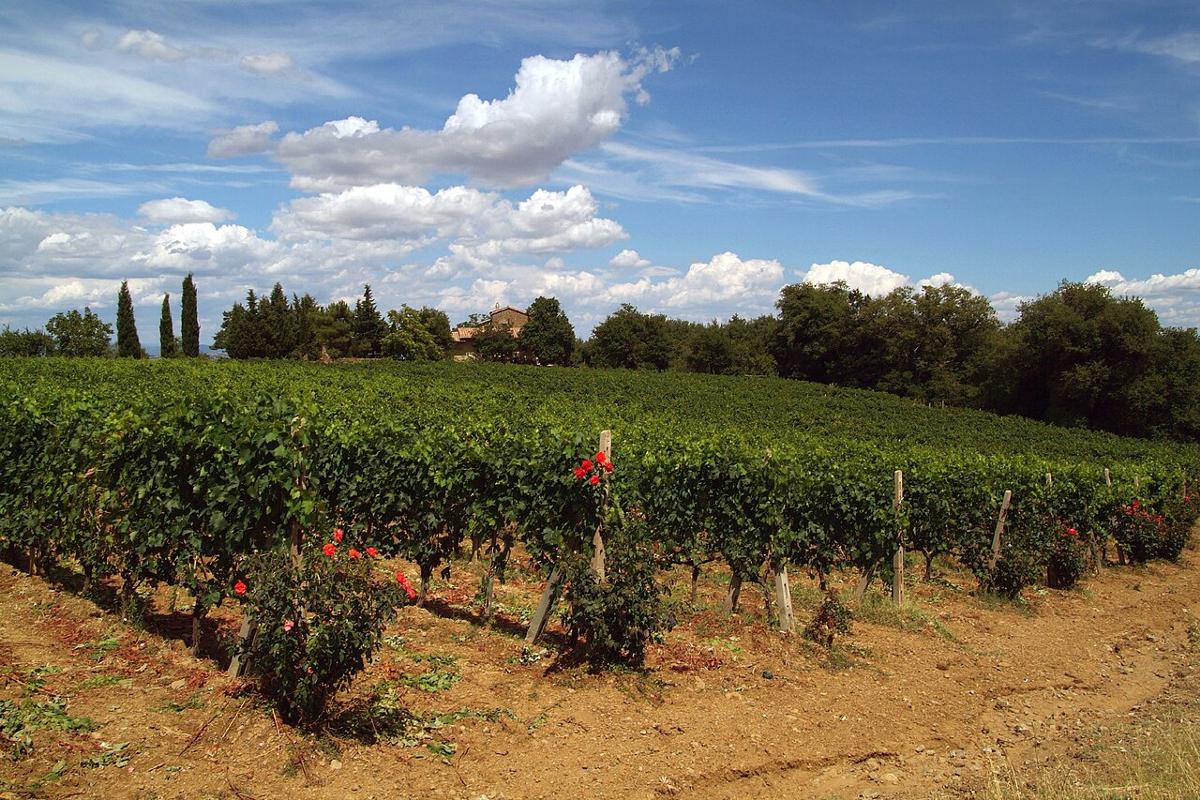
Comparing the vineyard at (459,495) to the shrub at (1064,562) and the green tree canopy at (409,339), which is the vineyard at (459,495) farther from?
the green tree canopy at (409,339)

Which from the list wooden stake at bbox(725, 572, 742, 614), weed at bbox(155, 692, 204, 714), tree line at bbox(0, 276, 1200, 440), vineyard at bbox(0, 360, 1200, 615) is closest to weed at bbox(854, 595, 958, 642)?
vineyard at bbox(0, 360, 1200, 615)

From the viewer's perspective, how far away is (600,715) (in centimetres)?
617

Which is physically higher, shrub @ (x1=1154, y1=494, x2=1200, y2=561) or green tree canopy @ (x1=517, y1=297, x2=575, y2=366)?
green tree canopy @ (x1=517, y1=297, x2=575, y2=366)

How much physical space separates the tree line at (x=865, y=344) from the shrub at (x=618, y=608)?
51.5 meters

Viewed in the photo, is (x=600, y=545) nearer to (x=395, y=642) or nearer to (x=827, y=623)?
(x=395, y=642)

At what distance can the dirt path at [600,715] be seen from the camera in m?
4.86

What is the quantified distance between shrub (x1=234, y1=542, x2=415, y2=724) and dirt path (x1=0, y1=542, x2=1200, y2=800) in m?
0.42

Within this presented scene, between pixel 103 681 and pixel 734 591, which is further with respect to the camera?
pixel 734 591

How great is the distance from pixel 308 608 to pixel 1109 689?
8655mm

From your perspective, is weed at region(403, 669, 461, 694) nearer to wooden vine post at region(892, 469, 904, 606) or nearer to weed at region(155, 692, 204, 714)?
weed at region(155, 692, 204, 714)

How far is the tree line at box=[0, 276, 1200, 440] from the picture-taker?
48062 millimetres

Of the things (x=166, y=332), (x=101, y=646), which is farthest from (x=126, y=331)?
(x=101, y=646)

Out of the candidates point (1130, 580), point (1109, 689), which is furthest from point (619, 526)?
point (1130, 580)

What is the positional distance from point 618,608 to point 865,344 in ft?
243
